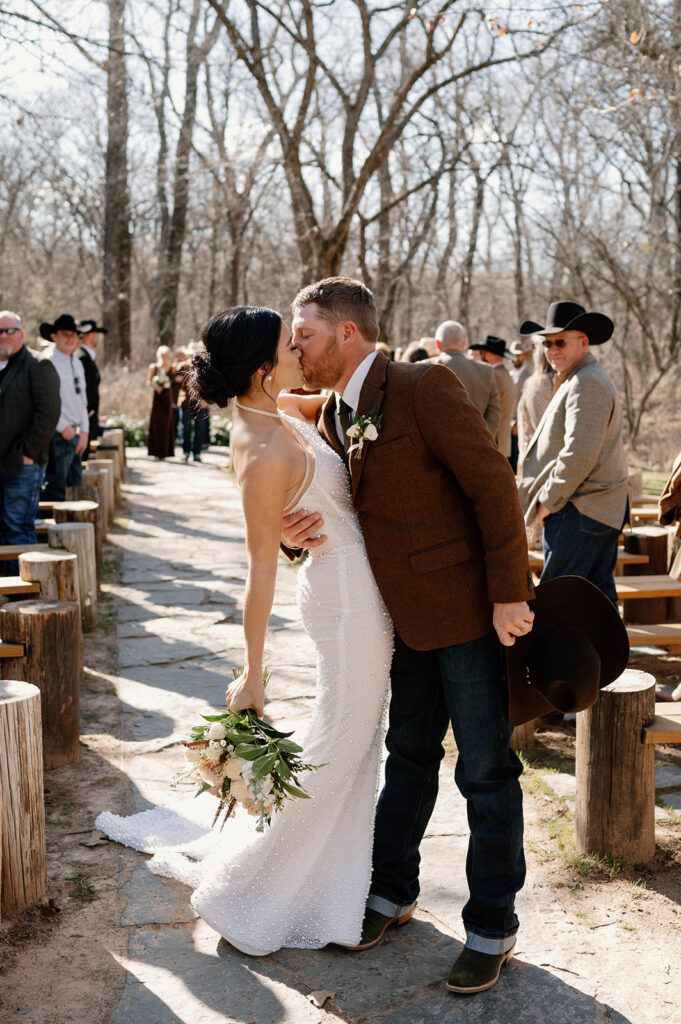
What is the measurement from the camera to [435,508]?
2.93 meters

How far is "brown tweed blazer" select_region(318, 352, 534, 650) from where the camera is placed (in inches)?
112

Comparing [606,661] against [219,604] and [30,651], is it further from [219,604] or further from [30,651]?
[219,604]

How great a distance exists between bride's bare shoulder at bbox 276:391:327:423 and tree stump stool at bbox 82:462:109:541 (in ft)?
17.9

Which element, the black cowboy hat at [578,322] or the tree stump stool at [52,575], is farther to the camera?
the tree stump stool at [52,575]

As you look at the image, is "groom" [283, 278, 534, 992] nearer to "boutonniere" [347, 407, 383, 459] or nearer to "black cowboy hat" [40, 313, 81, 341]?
"boutonniere" [347, 407, 383, 459]

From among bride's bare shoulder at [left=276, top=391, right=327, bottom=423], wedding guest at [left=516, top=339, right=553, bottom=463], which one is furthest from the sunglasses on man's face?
bride's bare shoulder at [left=276, top=391, right=327, bottom=423]

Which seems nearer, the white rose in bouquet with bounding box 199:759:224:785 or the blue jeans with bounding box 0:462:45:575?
the white rose in bouquet with bounding box 199:759:224:785

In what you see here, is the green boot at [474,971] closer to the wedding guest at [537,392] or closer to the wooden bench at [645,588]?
the wooden bench at [645,588]

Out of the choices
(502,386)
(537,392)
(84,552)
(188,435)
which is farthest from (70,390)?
(188,435)

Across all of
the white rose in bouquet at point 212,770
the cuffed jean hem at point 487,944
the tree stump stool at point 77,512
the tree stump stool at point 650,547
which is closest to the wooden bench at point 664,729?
the cuffed jean hem at point 487,944

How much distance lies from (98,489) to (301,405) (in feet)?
Answer: 19.3

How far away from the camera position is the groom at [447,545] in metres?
2.87

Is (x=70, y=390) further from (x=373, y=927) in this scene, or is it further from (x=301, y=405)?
(x=373, y=927)

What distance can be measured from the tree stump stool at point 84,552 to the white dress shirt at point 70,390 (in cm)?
270
